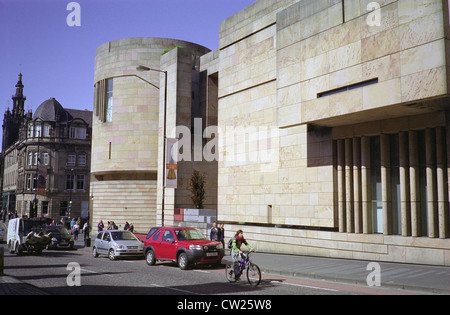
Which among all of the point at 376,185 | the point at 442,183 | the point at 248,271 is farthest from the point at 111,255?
the point at 442,183

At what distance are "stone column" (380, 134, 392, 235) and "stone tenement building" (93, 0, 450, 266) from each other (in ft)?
0.16

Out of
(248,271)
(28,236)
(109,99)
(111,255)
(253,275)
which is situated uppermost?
(109,99)

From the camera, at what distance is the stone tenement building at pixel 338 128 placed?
15141 millimetres

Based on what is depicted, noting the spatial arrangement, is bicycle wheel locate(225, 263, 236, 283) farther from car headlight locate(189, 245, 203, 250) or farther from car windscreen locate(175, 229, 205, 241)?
car windscreen locate(175, 229, 205, 241)

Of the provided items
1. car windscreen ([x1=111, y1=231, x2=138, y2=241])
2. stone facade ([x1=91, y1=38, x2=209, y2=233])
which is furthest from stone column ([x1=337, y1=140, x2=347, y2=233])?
stone facade ([x1=91, y1=38, x2=209, y2=233])

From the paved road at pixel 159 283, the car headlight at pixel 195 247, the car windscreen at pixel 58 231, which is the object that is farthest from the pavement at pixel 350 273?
the car windscreen at pixel 58 231

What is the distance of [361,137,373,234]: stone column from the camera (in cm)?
1781

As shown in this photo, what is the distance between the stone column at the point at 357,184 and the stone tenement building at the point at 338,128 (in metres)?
0.05

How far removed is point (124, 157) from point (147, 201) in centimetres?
412

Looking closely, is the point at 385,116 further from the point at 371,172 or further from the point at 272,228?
the point at 272,228

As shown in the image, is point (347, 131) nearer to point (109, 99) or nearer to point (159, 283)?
point (159, 283)

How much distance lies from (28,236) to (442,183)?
66.4 ft

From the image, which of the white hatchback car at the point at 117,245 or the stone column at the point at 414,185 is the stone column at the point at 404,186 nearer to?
the stone column at the point at 414,185

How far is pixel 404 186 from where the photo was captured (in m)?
16.5
